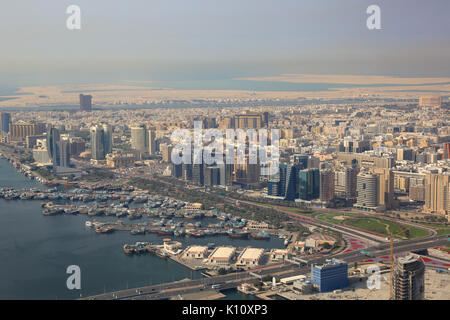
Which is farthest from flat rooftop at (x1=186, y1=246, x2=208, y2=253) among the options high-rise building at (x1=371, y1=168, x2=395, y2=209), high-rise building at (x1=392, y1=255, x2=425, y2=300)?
high-rise building at (x1=371, y1=168, x2=395, y2=209)

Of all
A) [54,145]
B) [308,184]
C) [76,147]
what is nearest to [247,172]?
[308,184]

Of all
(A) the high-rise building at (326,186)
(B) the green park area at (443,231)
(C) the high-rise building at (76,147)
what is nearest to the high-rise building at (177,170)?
(A) the high-rise building at (326,186)

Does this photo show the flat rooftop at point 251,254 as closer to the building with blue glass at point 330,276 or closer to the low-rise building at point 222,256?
the low-rise building at point 222,256

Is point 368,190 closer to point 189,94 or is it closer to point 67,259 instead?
point 67,259
